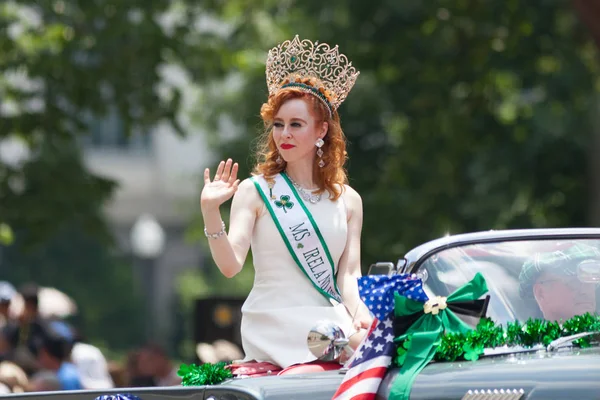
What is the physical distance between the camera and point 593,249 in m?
5.18

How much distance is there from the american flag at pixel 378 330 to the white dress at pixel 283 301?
0.76m

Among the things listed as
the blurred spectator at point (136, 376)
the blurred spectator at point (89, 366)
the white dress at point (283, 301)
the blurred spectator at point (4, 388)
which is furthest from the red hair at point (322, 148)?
the blurred spectator at point (136, 376)

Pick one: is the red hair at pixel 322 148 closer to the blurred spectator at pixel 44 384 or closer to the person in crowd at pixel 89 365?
the blurred spectator at pixel 44 384

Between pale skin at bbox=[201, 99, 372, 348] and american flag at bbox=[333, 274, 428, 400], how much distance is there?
27.3 inches

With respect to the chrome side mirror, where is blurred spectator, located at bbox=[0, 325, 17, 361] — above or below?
above

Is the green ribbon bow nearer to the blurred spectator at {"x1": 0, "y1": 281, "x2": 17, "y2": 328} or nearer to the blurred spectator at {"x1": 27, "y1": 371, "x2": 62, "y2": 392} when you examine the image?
the blurred spectator at {"x1": 27, "y1": 371, "x2": 62, "y2": 392}

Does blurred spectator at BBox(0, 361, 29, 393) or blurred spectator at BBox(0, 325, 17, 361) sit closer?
blurred spectator at BBox(0, 361, 29, 393)

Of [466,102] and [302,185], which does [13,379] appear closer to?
[302,185]

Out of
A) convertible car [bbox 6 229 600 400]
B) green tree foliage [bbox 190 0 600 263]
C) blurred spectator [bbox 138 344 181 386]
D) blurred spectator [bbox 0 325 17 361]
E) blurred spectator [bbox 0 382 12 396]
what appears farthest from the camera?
green tree foliage [bbox 190 0 600 263]

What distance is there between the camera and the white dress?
5.11 metres

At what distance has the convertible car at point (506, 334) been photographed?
3850 millimetres

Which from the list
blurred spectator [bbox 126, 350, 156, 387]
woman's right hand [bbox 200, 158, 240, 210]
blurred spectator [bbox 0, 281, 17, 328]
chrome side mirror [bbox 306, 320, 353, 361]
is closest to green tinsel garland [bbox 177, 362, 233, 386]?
chrome side mirror [bbox 306, 320, 353, 361]

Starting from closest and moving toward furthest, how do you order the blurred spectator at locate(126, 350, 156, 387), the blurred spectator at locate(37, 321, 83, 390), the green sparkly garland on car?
the green sparkly garland on car < the blurred spectator at locate(37, 321, 83, 390) < the blurred spectator at locate(126, 350, 156, 387)

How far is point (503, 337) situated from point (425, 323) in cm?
30
